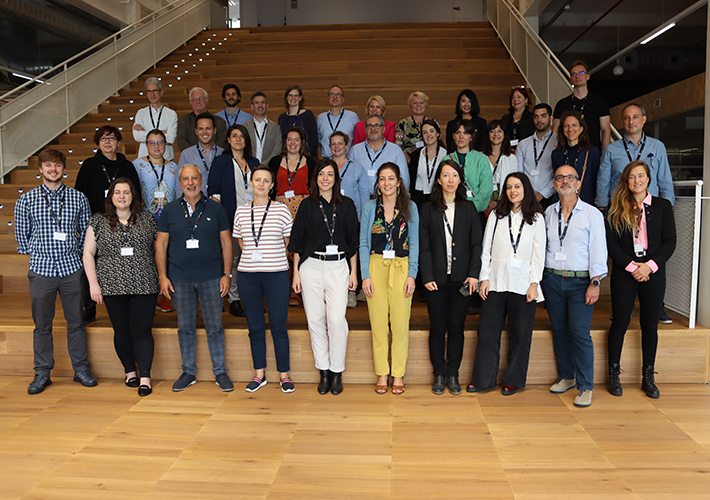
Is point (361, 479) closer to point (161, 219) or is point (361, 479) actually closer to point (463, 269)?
point (463, 269)

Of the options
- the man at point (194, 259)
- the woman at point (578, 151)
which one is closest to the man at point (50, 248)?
the man at point (194, 259)

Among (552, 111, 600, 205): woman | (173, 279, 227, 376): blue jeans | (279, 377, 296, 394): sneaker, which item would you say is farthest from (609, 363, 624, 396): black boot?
(173, 279, 227, 376): blue jeans

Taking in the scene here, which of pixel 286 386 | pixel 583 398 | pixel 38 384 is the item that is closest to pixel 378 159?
pixel 286 386

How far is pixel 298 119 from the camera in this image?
15.9 feet

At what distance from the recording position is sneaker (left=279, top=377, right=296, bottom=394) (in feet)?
11.9

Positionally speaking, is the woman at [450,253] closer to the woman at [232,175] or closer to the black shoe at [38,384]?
the woman at [232,175]

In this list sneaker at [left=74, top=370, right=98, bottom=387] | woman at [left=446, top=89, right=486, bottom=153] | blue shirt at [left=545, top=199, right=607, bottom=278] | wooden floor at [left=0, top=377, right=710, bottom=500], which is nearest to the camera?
wooden floor at [left=0, top=377, right=710, bottom=500]

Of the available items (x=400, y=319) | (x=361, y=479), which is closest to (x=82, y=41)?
(x=400, y=319)

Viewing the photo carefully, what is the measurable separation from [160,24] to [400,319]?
880 centimetres

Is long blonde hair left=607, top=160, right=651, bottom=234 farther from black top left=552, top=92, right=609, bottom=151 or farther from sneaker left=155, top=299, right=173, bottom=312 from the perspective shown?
sneaker left=155, top=299, right=173, bottom=312

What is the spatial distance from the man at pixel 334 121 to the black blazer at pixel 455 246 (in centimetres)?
179

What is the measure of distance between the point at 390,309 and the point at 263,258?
94 cm

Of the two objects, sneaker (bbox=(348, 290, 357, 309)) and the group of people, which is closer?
the group of people

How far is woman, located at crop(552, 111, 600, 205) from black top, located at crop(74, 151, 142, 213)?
10.9ft
